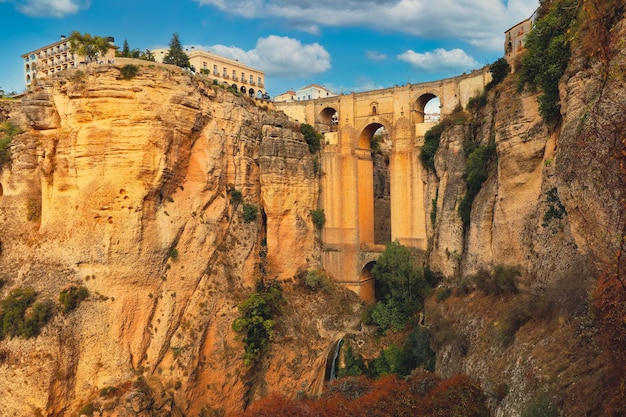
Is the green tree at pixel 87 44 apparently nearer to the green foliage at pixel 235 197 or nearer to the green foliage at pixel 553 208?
the green foliage at pixel 235 197

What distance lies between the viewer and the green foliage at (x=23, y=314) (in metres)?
21.3

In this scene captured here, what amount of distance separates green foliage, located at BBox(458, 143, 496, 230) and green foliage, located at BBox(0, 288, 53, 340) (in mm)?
19241

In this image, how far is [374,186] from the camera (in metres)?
35.4

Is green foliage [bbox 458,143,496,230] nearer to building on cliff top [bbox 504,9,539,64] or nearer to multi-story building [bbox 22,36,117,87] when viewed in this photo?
building on cliff top [bbox 504,9,539,64]

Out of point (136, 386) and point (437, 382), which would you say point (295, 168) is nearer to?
point (136, 386)

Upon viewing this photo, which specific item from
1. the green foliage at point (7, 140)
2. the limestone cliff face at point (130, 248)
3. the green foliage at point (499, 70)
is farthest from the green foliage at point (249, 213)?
the green foliage at point (499, 70)

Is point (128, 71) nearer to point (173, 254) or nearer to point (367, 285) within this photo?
point (173, 254)

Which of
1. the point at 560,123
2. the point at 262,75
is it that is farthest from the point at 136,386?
the point at 262,75

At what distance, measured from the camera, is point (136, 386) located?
75.0 feet

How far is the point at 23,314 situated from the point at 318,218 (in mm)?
16302

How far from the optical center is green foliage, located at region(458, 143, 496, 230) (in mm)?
23500

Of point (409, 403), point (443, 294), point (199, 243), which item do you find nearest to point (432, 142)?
point (443, 294)

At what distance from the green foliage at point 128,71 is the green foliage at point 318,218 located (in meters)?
12.9

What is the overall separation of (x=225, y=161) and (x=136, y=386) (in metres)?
12.1
